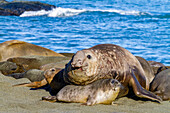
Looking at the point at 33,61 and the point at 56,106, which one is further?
the point at 33,61

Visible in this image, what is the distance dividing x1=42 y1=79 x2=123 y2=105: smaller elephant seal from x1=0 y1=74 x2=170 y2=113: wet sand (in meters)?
0.12

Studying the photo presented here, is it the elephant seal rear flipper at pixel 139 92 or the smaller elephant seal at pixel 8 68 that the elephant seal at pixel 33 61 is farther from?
the elephant seal rear flipper at pixel 139 92

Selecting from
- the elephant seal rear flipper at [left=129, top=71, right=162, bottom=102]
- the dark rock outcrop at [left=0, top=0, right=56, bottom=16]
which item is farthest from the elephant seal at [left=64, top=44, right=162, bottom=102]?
the dark rock outcrop at [left=0, top=0, right=56, bottom=16]

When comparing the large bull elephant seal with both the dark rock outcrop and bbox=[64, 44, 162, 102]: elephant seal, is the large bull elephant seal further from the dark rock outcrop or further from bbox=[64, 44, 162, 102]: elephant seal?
the dark rock outcrop

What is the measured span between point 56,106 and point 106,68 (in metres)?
1.06

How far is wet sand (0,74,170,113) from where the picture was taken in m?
3.91

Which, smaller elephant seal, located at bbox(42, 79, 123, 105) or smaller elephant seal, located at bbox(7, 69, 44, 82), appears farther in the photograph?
smaller elephant seal, located at bbox(7, 69, 44, 82)

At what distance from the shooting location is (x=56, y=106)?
4219 millimetres

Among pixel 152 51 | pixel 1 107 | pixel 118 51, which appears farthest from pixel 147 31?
pixel 1 107

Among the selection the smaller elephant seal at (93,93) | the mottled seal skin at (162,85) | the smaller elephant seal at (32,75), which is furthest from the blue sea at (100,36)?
the smaller elephant seal at (93,93)

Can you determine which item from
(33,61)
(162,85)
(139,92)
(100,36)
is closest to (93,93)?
(139,92)

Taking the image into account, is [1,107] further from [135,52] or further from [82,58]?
[135,52]

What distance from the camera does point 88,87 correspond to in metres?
4.57

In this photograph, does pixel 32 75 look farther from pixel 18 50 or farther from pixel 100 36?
Result: pixel 100 36
